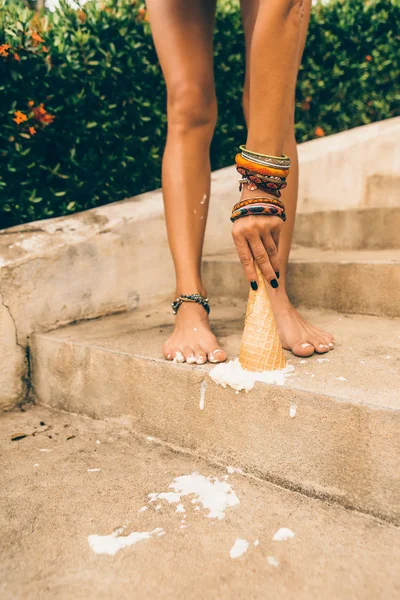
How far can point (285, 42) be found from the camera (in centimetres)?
128

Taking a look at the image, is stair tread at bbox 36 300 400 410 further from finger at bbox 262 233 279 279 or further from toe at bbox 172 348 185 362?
finger at bbox 262 233 279 279

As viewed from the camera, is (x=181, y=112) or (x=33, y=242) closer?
(x=181, y=112)

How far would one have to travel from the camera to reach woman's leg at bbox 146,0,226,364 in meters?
1.66

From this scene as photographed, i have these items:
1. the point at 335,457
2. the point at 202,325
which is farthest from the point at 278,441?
the point at 202,325

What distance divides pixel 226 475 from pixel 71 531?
1.35 feet

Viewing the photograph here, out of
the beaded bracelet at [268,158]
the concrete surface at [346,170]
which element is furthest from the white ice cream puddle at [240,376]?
the concrete surface at [346,170]

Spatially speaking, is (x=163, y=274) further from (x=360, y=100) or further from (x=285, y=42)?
(x=360, y=100)

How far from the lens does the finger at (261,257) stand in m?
1.27

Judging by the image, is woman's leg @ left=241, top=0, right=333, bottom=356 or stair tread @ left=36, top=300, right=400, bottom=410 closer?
stair tread @ left=36, top=300, right=400, bottom=410

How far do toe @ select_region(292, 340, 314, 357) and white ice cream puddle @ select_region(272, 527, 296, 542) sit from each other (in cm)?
52

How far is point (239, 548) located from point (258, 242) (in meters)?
0.71

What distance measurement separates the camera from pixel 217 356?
4.75 ft

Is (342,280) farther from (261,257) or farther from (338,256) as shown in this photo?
(261,257)

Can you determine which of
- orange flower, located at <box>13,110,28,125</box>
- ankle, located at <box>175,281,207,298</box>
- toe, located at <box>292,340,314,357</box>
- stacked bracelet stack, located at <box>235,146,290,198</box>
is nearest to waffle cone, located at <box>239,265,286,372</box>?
toe, located at <box>292,340,314,357</box>
